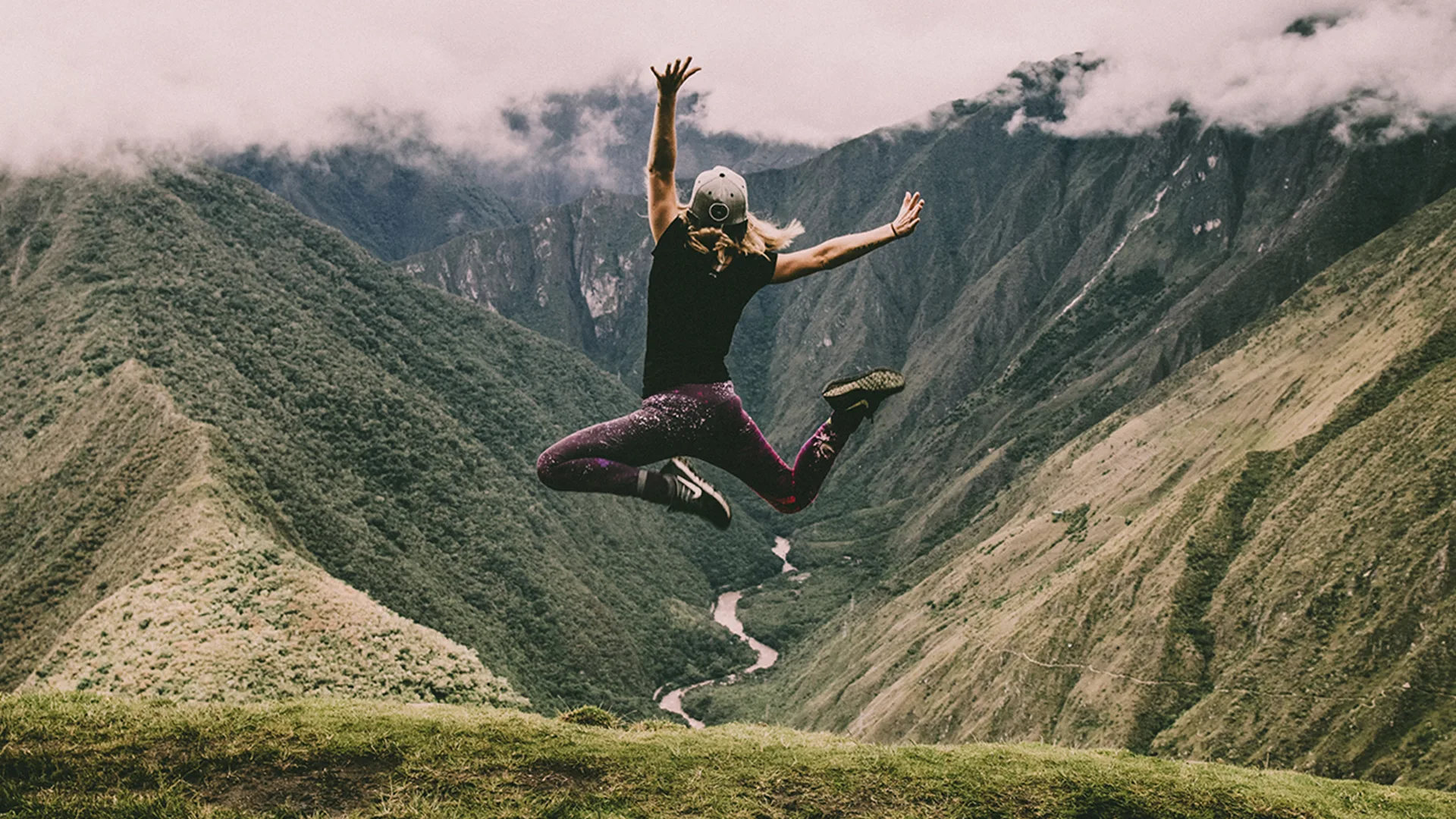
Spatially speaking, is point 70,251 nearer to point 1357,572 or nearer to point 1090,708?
point 1090,708

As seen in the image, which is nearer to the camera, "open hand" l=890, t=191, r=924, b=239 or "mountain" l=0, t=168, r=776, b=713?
"open hand" l=890, t=191, r=924, b=239

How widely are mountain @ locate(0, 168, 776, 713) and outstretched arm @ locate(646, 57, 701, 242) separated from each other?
3653cm

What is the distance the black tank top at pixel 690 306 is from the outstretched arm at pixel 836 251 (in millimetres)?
188

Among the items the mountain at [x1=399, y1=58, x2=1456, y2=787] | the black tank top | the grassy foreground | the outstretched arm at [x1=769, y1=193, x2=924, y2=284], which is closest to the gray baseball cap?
the black tank top

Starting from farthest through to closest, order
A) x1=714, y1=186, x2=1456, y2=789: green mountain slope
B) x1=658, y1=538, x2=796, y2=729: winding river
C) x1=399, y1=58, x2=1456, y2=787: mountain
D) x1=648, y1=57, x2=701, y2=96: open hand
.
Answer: x1=658, y1=538, x2=796, y2=729: winding river < x1=399, y1=58, x2=1456, y2=787: mountain < x1=714, y1=186, x2=1456, y2=789: green mountain slope < x1=648, y1=57, x2=701, y2=96: open hand

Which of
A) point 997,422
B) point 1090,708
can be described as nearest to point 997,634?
point 1090,708

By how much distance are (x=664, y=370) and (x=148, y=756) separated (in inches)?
261

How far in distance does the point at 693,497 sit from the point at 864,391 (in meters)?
1.73

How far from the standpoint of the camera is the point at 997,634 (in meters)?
81.4

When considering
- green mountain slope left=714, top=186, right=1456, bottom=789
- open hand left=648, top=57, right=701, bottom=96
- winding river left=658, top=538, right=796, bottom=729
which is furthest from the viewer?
winding river left=658, top=538, right=796, bottom=729

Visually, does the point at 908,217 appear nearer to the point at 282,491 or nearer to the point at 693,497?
the point at 693,497

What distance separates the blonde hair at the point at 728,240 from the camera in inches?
312

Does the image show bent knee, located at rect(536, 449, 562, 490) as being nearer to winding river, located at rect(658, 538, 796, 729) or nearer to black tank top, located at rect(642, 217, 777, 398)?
black tank top, located at rect(642, 217, 777, 398)

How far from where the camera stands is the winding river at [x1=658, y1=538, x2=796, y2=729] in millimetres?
128750
